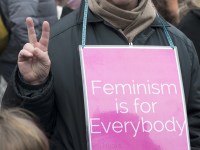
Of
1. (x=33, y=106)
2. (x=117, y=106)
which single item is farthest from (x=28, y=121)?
(x=117, y=106)

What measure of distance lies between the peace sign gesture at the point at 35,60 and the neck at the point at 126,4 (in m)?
0.38

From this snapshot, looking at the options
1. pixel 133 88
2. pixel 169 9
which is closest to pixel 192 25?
pixel 169 9

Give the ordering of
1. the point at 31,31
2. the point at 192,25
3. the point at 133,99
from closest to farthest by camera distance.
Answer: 1. the point at 31,31
2. the point at 133,99
3. the point at 192,25

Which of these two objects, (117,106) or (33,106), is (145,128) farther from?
(33,106)

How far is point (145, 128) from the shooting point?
7.46ft

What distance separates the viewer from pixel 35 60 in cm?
218

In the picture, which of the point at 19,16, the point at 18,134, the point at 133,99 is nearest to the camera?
the point at 18,134

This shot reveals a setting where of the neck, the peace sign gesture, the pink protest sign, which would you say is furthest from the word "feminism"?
the neck

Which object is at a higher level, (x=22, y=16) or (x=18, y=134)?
(x=18, y=134)

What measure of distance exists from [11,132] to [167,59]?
0.81 m

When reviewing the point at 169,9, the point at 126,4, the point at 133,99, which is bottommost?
the point at 169,9

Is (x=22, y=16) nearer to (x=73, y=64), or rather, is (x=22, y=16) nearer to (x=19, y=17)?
(x=19, y=17)

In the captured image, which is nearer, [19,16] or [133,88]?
[133,88]

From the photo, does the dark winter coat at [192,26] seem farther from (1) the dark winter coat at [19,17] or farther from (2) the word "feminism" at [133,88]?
(2) the word "feminism" at [133,88]
